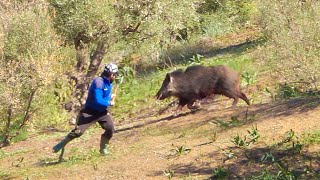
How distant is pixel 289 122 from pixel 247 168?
1925 mm

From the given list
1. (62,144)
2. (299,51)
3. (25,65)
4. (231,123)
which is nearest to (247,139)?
(231,123)

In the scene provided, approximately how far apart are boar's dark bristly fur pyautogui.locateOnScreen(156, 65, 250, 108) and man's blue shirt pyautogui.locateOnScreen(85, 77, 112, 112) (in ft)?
15.2

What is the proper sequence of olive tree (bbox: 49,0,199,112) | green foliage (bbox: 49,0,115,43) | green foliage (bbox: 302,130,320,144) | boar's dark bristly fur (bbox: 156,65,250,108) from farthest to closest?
1. olive tree (bbox: 49,0,199,112)
2. green foliage (bbox: 49,0,115,43)
3. boar's dark bristly fur (bbox: 156,65,250,108)
4. green foliage (bbox: 302,130,320,144)

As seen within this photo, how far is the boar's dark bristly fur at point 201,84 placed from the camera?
16234mm

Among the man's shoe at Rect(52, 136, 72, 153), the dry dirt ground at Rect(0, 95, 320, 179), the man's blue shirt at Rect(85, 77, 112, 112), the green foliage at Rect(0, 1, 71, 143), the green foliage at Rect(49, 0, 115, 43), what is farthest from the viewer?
the green foliage at Rect(49, 0, 115, 43)

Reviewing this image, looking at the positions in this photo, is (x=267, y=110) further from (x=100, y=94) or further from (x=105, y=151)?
(x=100, y=94)

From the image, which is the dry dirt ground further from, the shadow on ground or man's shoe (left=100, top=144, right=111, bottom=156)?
man's shoe (left=100, top=144, right=111, bottom=156)

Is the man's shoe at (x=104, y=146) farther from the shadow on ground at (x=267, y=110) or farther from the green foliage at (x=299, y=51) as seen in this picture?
the green foliage at (x=299, y=51)

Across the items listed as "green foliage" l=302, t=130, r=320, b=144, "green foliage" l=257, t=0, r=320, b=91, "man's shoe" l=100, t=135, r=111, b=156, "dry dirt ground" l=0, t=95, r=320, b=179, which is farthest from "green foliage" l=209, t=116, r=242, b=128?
"man's shoe" l=100, t=135, r=111, b=156

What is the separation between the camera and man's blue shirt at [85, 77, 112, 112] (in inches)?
456

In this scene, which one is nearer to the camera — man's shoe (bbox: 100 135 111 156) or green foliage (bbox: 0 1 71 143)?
man's shoe (bbox: 100 135 111 156)

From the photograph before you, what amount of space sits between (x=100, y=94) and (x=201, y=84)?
5259 mm

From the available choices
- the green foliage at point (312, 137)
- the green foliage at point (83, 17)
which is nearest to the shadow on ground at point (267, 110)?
the green foliage at point (312, 137)

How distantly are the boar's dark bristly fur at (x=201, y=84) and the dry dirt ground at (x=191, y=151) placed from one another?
4.42 feet
